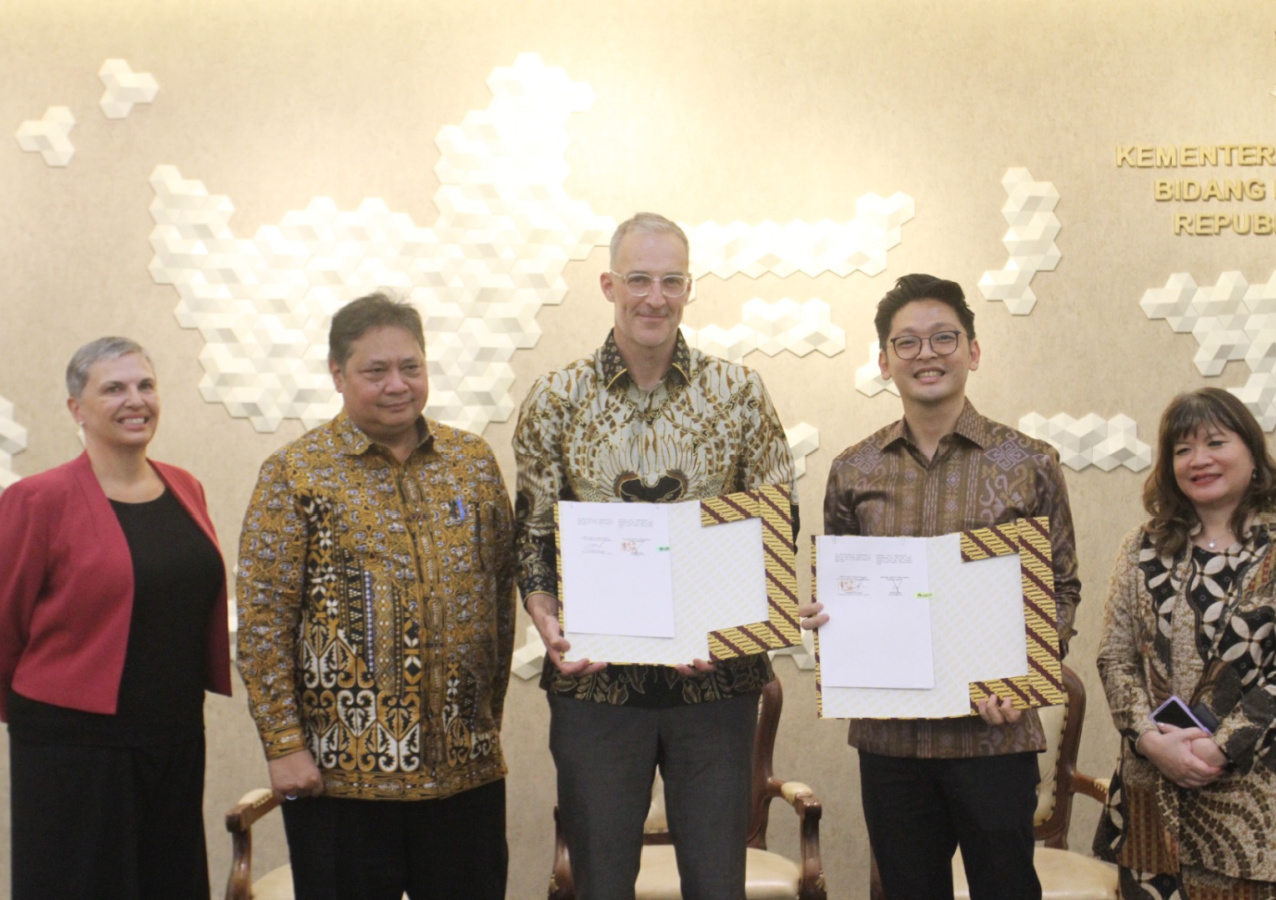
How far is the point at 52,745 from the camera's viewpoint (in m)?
2.80

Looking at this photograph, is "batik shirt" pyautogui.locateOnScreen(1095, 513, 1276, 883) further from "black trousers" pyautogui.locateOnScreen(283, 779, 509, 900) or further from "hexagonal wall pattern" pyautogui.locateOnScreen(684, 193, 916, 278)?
"hexagonal wall pattern" pyautogui.locateOnScreen(684, 193, 916, 278)

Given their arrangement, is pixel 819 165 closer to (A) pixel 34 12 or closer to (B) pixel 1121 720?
(B) pixel 1121 720

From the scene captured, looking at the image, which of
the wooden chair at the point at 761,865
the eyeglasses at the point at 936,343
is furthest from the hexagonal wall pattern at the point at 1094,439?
the eyeglasses at the point at 936,343

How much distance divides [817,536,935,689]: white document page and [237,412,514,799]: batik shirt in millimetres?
777

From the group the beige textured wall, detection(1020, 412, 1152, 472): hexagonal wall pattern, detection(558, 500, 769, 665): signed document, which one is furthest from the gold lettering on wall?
detection(558, 500, 769, 665): signed document

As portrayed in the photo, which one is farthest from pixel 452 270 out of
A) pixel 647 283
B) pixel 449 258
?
pixel 647 283

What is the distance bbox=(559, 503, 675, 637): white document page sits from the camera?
237 centimetres

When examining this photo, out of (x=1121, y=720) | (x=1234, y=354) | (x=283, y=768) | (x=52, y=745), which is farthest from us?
(x=1234, y=354)

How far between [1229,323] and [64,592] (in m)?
3.77

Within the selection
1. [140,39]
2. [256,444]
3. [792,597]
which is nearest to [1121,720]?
[792,597]

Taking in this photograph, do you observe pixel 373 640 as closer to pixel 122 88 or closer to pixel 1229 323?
pixel 122 88

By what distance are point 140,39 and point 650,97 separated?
1833 millimetres

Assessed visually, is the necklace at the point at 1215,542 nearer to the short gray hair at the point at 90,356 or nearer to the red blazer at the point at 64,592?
the red blazer at the point at 64,592

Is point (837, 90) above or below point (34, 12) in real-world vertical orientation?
below
